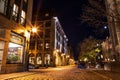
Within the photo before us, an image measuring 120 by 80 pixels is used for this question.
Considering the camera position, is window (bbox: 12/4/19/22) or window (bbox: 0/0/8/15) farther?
window (bbox: 12/4/19/22)

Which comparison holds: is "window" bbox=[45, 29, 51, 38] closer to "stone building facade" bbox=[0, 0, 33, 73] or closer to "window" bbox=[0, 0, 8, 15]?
"stone building facade" bbox=[0, 0, 33, 73]

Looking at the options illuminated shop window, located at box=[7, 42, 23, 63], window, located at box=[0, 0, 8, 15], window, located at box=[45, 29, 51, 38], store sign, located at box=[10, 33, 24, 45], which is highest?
window, located at box=[45, 29, 51, 38]

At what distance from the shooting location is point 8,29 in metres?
18.9

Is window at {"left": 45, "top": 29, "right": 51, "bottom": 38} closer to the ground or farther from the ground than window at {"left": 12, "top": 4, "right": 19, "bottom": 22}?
farther from the ground

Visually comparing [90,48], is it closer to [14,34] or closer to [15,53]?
[15,53]

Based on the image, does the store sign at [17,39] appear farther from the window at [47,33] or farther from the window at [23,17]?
the window at [47,33]

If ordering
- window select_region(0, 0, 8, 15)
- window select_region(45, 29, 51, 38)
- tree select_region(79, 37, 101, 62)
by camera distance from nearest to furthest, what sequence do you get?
window select_region(0, 0, 8, 15) < tree select_region(79, 37, 101, 62) < window select_region(45, 29, 51, 38)

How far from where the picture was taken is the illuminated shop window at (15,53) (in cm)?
1986

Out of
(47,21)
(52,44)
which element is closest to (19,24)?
(52,44)

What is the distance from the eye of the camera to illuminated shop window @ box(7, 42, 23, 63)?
1986cm

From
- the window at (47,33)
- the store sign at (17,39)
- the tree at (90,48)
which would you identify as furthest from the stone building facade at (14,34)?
the tree at (90,48)

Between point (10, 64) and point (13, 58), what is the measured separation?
5.01ft

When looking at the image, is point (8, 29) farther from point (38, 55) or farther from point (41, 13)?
point (41, 13)

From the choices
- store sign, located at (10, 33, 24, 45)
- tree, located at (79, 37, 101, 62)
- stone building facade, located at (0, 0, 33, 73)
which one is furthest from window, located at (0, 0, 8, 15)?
tree, located at (79, 37, 101, 62)
